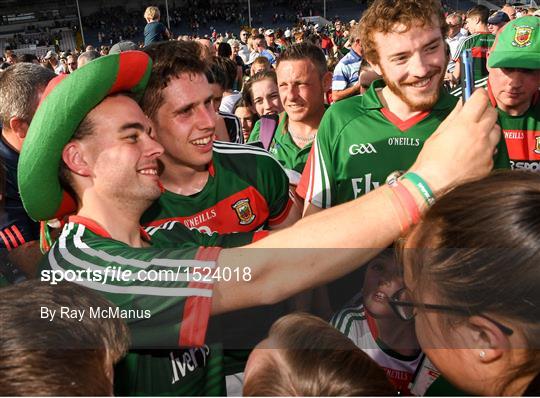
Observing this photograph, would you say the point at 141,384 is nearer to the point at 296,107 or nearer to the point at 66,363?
the point at 66,363

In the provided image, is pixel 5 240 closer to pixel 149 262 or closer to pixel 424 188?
pixel 149 262

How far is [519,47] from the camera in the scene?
114 inches

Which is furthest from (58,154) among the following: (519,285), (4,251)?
(519,285)

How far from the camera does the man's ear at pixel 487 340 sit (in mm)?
1039

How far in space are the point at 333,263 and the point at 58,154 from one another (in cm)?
95

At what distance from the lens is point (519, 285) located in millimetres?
1015

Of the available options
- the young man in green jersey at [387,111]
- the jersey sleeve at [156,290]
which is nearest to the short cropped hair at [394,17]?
the young man in green jersey at [387,111]

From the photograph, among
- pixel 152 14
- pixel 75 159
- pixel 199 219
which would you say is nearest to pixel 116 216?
pixel 75 159

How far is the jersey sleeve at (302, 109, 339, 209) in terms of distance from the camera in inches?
91.7

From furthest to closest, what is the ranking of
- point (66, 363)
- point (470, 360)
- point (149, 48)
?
point (149, 48), point (470, 360), point (66, 363)

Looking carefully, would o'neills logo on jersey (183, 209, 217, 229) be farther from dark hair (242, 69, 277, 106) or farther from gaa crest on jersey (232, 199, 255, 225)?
dark hair (242, 69, 277, 106)

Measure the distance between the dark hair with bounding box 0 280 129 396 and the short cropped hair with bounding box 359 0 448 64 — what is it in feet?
5.52

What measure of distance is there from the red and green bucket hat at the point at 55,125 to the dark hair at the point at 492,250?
3.62 feet

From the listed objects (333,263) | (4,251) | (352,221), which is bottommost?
(4,251)
